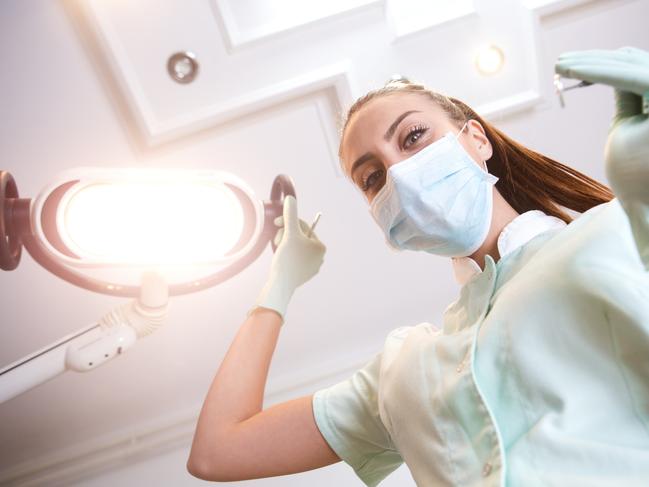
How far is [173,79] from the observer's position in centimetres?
219

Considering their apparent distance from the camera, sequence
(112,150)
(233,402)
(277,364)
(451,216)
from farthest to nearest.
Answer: (277,364) < (112,150) < (233,402) < (451,216)

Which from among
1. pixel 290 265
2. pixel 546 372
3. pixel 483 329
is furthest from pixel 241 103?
pixel 546 372

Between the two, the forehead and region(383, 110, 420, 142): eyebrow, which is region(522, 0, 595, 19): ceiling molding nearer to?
the forehead

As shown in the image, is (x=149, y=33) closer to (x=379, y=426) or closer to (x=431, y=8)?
(x=431, y=8)

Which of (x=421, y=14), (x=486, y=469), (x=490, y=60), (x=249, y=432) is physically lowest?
(x=249, y=432)

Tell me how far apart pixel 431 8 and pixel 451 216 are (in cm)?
110

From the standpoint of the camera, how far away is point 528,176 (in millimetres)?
1587

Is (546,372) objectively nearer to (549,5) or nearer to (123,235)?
(123,235)

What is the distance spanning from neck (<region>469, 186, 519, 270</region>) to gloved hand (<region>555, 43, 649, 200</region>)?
55 cm

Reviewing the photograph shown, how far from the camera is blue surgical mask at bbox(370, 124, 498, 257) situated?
141 centimetres

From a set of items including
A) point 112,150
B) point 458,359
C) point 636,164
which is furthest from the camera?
point 112,150

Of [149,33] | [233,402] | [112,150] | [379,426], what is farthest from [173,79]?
[379,426]

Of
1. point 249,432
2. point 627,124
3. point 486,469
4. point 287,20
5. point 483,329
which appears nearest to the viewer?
point 627,124

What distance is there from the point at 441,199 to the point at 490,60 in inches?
43.1
